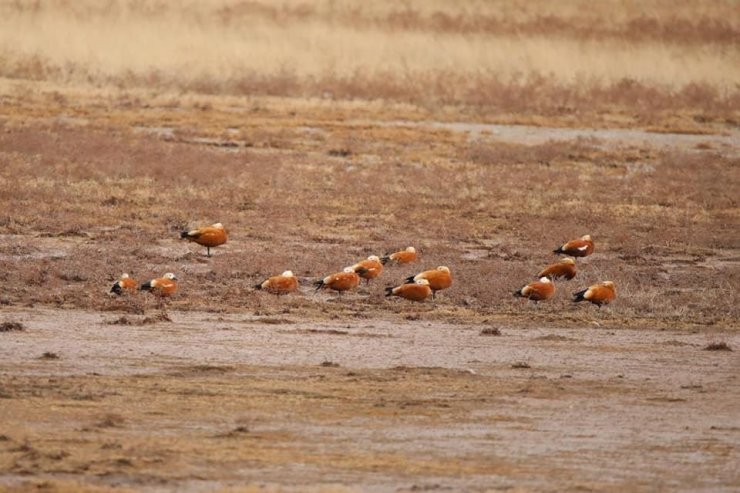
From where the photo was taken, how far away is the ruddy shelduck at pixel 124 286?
16.2 meters

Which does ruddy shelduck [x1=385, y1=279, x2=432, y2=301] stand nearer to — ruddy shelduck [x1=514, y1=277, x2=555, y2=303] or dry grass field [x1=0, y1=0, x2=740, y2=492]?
dry grass field [x1=0, y1=0, x2=740, y2=492]

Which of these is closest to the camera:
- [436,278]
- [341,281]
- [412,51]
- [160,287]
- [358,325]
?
[358,325]

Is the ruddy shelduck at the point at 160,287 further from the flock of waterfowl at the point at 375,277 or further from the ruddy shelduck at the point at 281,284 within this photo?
the ruddy shelduck at the point at 281,284

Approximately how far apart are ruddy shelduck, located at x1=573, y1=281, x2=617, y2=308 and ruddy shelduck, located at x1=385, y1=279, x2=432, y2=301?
64.6 inches

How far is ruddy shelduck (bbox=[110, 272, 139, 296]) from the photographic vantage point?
16203 millimetres

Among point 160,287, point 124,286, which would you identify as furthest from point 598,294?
point 124,286

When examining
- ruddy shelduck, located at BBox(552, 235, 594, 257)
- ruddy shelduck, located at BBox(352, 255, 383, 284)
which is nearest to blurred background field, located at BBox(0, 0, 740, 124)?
ruddy shelduck, located at BBox(552, 235, 594, 257)

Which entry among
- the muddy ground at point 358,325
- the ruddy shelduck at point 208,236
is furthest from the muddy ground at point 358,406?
the ruddy shelduck at point 208,236

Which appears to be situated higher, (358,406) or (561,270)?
(358,406)

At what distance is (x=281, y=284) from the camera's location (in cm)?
1653

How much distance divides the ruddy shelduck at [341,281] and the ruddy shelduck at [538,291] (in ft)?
5.87

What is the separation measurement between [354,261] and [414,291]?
9.40 ft

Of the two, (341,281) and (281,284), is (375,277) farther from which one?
(281,284)

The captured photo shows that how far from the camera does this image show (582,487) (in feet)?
31.6
